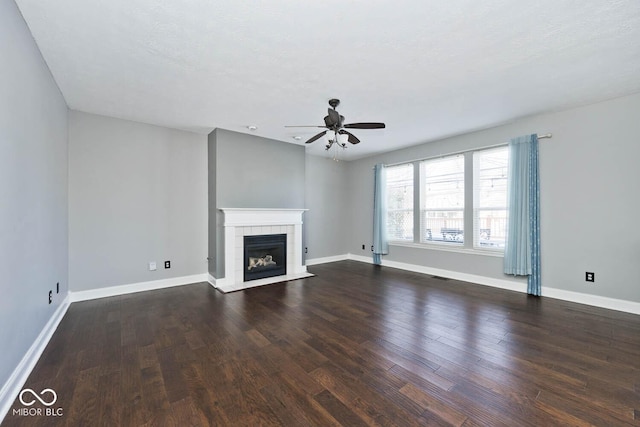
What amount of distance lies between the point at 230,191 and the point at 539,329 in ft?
14.8

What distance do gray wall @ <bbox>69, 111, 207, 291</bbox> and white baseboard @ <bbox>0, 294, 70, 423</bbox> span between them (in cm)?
107

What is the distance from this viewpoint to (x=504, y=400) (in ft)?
5.55

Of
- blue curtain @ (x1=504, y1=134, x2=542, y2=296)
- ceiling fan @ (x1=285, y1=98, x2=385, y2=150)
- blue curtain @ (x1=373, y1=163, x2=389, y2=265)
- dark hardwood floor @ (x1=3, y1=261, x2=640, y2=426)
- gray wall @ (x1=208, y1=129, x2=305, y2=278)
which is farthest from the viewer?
blue curtain @ (x1=373, y1=163, x2=389, y2=265)

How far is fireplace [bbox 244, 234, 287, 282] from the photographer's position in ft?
15.2

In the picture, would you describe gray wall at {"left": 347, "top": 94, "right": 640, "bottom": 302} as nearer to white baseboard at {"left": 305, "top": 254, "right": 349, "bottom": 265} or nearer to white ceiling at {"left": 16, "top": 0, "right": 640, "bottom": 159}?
white ceiling at {"left": 16, "top": 0, "right": 640, "bottom": 159}

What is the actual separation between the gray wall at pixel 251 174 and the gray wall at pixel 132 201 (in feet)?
1.14

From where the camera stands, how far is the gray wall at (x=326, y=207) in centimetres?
627

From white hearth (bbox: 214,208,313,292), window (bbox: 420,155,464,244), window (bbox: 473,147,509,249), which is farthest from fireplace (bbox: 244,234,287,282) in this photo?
window (bbox: 473,147,509,249)

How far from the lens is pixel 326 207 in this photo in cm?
659

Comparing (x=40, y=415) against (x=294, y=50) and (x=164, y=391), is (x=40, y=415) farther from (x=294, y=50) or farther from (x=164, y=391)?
(x=294, y=50)

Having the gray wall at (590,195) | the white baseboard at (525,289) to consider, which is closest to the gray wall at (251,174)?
the white baseboard at (525,289)

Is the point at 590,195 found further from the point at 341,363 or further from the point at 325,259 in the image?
the point at 325,259

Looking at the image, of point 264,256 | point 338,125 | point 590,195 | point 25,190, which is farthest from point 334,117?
point 590,195

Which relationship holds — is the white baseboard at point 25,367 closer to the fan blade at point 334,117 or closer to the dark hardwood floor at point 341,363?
the dark hardwood floor at point 341,363
